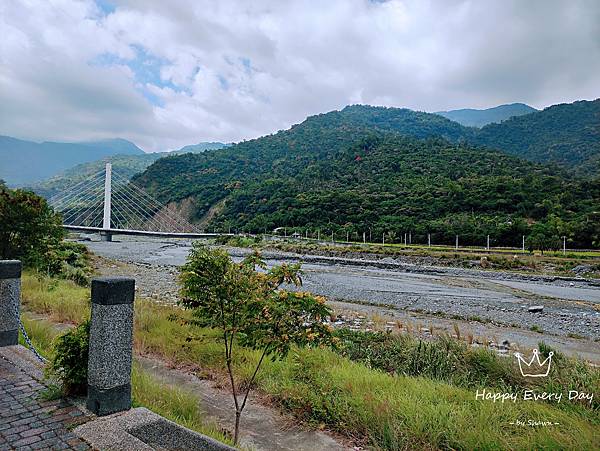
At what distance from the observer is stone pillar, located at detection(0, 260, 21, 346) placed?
4.61 meters

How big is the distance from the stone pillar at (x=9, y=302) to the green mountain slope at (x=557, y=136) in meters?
91.5

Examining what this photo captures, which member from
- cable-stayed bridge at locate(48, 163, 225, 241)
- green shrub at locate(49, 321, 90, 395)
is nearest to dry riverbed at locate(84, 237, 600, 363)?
green shrub at locate(49, 321, 90, 395)

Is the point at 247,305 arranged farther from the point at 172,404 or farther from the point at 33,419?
the point at 33,419

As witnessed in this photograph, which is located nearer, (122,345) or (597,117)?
(122,345)

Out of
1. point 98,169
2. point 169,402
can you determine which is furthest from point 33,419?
point 98,169

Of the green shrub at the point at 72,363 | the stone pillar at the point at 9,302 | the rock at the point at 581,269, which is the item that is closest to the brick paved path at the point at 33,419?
the green shrub at the point at 72,363

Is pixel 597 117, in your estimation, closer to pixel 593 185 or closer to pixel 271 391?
pixel 593 185

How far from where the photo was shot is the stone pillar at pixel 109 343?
10.1 ft

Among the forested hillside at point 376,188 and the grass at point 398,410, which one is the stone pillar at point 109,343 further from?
the forested hillside at point 376,188

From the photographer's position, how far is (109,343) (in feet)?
10.2

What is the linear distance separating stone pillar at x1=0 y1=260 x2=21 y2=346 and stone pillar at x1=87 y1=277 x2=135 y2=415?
214 centimetres

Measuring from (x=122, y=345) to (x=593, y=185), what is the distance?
65.4 m

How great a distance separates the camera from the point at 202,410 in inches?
159

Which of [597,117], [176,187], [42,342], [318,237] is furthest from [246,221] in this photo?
[597,117]
